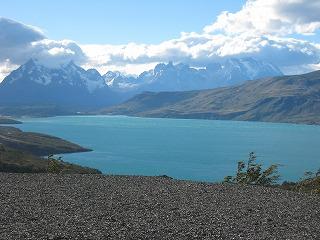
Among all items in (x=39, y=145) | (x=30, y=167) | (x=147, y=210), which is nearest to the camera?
(x=147, y=210)

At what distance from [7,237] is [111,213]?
4.96 metres

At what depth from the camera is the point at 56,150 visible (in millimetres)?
173000

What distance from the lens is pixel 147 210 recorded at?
19266 millimetres

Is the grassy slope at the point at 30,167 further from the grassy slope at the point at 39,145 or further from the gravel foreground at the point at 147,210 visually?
the grassy slope at the point at 39,145

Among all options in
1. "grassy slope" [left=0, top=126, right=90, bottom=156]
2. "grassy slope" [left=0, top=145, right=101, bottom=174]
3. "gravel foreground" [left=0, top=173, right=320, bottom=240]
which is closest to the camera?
"gravel foreground" [left=0, top=173, right=320, bottom=240]

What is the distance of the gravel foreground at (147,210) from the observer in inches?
625

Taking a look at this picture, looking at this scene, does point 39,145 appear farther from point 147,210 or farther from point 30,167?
point 147,210

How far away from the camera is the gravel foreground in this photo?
15883 mm

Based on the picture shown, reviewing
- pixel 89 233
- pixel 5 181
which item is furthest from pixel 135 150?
pixel 89 233

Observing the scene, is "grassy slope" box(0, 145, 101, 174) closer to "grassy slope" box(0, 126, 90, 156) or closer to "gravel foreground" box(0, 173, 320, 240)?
"gravel foreground" box(0, 173, 320, 240)

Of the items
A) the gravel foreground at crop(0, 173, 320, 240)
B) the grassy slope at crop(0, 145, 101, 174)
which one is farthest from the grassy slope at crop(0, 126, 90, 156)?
the gravel foreground at crop(0, 173, 320, 240)

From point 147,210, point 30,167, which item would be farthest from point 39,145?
point 147,210

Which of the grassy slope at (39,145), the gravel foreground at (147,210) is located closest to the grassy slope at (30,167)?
the gravel foreground at (147,210)

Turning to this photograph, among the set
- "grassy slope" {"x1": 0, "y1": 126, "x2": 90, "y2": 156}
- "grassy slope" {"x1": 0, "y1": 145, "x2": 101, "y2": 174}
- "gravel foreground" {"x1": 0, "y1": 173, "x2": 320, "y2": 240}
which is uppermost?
"gravel foreground" {"x1": 0, "y1": 173, "x2": 320, "y2": 240}
